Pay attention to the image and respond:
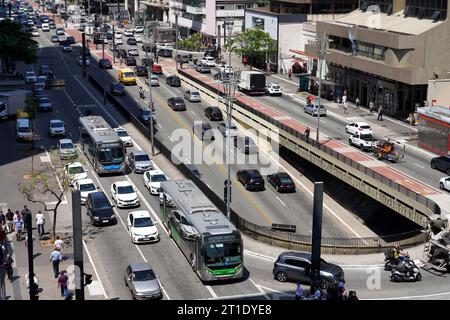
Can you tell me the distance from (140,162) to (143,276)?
27547 millimetres

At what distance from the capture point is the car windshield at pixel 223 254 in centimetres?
3744

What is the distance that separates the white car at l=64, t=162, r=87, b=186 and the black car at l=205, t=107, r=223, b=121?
26.6m

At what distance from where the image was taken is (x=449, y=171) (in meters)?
58.1

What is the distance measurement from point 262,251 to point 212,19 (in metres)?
109

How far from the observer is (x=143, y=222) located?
4594 cm

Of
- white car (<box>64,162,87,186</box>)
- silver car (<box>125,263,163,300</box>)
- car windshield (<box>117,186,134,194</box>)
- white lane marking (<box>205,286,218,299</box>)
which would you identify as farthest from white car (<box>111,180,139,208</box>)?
white lane marking (<box>205,286,218,299</box>)

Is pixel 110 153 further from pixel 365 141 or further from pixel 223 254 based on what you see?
pixel 223 254

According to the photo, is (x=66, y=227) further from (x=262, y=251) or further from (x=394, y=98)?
(x=394, y=98)

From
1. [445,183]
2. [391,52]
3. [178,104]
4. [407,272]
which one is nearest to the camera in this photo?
[407,272]

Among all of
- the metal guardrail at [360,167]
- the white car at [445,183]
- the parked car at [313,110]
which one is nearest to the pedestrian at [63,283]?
the metal guardrail at [360,167]

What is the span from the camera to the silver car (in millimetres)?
35438

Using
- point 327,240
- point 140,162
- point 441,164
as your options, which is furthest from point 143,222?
point 441,164
